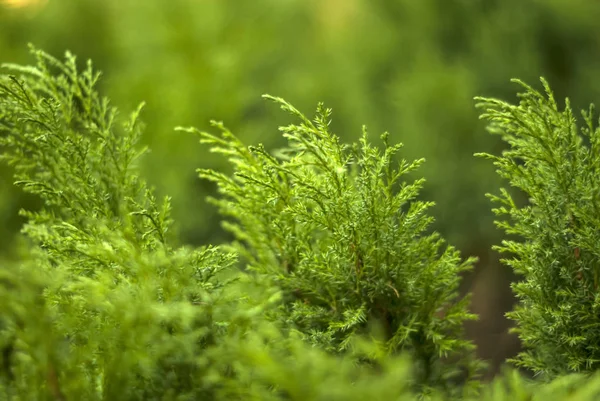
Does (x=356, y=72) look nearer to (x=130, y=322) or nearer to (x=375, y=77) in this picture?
(x=375, y=77)

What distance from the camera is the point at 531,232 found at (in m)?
0.67

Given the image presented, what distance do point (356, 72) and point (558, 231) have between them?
191 centimetres

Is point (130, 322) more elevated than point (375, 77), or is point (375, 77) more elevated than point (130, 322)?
point (375, 77)

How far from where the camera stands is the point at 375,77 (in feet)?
8.13

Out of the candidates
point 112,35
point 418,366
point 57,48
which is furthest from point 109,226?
point 112,35

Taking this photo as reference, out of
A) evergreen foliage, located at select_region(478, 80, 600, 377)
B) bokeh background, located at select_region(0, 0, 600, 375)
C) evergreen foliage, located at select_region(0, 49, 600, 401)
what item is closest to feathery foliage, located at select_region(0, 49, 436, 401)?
evergreen foliage, located at select_region(0, 49, 600, 401)

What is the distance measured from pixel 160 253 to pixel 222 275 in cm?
26

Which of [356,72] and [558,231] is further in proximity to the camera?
[356,72]

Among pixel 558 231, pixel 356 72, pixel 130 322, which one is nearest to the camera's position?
pixel 130 322

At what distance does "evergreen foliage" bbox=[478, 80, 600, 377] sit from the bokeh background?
1280mm

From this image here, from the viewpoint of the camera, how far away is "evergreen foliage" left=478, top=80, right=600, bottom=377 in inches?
25.2

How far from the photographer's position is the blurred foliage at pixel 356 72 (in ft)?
6.77

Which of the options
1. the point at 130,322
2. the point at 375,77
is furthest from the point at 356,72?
the point at 130,322

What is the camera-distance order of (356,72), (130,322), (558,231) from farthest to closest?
1. (356,72)
2. (558,231)
3. (130,322)
